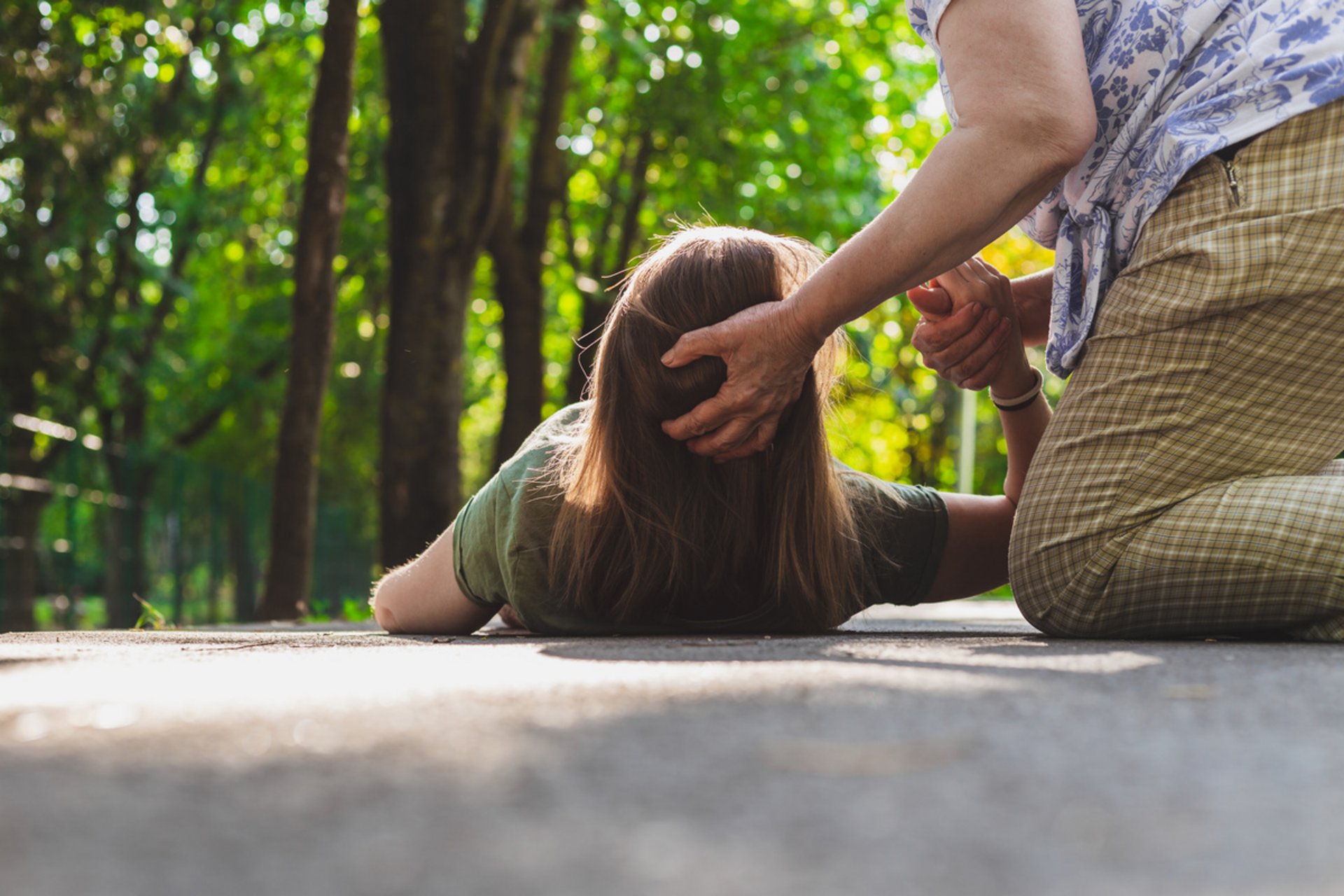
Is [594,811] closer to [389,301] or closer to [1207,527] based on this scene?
[1207,527]

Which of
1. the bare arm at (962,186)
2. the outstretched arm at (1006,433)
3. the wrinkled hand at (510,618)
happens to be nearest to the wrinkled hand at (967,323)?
the outstretched arm at (1006,433)

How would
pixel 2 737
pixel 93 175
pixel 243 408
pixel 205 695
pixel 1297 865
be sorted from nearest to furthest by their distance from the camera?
pixel 1297 865 → pixel 2 737 → pixel 205 695 → pixel 93 175 → pixel 243 408

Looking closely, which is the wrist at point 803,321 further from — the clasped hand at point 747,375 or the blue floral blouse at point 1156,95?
the blue floral blouse at point 1156,95

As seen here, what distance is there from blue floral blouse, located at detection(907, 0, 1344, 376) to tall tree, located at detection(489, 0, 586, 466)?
812 cm

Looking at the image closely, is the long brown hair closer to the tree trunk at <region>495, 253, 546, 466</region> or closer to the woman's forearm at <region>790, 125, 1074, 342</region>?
the woman's forearm at <region>790, 125, 1074, 342</region>

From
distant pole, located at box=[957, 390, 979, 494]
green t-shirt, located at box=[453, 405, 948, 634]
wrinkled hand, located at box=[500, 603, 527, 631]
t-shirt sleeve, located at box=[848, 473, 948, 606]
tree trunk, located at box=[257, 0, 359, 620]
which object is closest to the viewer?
green t-shirt, located at box=[453, 405, 948, 634]

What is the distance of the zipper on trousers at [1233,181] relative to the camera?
109 inches

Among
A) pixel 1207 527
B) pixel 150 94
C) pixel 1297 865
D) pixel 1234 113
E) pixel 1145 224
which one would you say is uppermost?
pixel 150 94

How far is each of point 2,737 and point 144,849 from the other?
→ 493mm

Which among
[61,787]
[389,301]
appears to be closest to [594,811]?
[61,787]

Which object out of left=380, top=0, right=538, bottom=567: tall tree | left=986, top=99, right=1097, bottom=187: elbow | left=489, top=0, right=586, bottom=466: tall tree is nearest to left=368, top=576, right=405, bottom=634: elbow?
left=986, top=99, right=1097, bottom=187: elbow

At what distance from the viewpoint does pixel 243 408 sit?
18344 millimetres

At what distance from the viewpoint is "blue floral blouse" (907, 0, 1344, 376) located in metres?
2.75

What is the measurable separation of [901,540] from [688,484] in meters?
0.81
